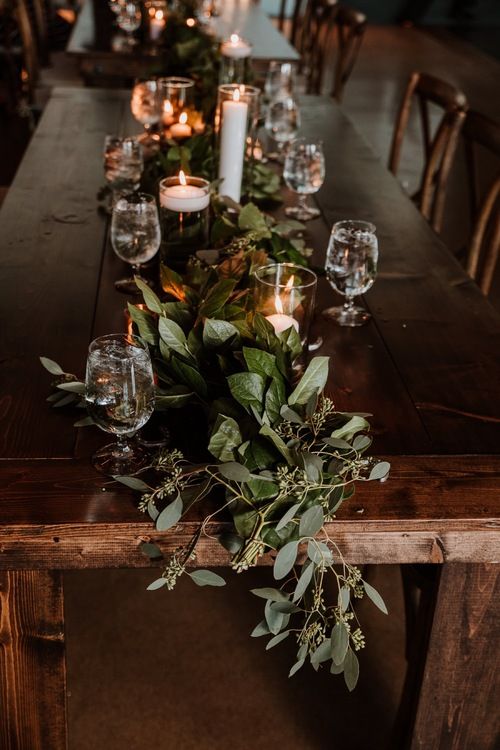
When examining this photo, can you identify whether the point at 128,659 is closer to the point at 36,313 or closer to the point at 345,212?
the point at 36,313

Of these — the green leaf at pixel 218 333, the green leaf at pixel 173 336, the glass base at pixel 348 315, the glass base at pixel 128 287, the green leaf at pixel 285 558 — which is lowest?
the glass base at pixel 128 287

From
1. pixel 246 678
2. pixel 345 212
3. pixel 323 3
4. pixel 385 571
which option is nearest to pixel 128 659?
pixel 246 678

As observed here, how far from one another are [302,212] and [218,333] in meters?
0.95

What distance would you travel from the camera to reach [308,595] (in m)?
0.96

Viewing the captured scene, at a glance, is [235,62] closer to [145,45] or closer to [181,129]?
[181,129]

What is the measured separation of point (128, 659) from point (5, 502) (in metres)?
0.84

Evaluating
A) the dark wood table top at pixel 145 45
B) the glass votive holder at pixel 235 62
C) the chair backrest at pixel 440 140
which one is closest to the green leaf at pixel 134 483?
the chair backrest at pixel 440 140

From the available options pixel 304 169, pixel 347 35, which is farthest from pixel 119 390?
pixel 347 35

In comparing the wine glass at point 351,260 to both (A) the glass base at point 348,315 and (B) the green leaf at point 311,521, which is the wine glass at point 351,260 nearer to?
(A) the glass base at point 348,315

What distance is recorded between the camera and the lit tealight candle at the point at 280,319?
3.85 ft

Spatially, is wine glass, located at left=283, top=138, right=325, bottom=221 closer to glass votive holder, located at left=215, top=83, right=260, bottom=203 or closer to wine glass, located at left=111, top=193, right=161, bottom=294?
glass votive holder, located at left=215, top=83, right=260, bottom=203

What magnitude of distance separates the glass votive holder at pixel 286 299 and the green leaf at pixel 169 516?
0.33 m

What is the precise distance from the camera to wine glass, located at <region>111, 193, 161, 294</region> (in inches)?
56.2

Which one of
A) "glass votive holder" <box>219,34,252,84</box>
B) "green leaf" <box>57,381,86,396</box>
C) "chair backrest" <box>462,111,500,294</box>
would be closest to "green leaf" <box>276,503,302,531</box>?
"green leaf" <box>57,381,86,396</box>
